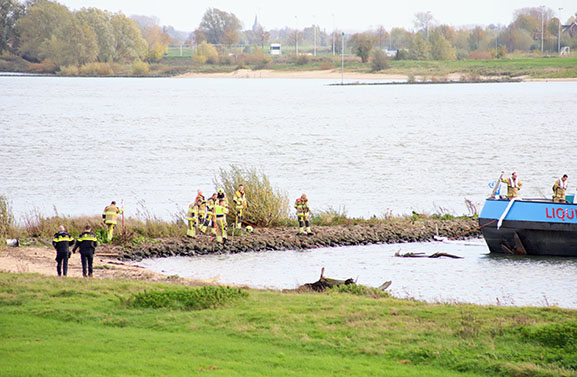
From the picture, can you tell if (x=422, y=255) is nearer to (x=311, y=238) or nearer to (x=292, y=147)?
(x=311, y=238)

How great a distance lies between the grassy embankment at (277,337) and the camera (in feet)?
39.0

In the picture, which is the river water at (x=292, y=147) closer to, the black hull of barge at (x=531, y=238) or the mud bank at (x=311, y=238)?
the mud bank at (x=311, y=238)

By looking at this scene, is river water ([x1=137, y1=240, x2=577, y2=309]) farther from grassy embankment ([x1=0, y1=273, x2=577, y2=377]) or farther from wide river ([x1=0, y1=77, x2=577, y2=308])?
grassy embankment ([x1=0, y1=273, x2=577, y2=377])

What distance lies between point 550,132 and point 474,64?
3498 inches

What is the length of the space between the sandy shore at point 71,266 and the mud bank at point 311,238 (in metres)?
2.35

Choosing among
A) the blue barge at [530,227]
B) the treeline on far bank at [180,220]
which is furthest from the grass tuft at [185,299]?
the blue barge at [530,227]

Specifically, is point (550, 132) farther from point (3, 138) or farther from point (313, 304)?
point (313, 304)

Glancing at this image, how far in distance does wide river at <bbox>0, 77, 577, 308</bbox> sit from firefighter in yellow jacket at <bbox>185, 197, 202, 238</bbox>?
91.6 inches

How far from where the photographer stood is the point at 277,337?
539 inches

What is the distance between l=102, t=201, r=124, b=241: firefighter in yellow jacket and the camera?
27484 millimetres

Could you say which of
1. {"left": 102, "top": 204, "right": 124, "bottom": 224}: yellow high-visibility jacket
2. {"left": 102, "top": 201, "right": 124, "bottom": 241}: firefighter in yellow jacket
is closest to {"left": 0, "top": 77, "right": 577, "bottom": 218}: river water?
{"left": 102, "top": 201, "right": 124, "bottom": 241}: firefighter in yellow jacket

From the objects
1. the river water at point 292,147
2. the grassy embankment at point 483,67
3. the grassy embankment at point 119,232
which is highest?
the grassy embankment at point 483,67

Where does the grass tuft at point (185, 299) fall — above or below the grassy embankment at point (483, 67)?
below

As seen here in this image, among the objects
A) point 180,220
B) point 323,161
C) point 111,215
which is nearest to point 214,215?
point 180,220
